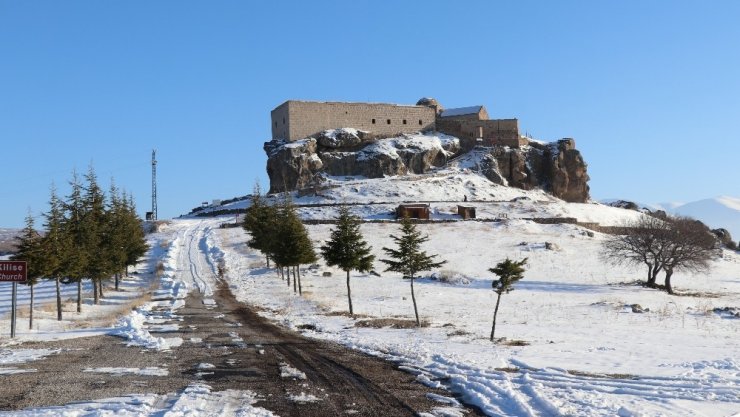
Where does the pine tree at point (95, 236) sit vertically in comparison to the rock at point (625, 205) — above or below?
below

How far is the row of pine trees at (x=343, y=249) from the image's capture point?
26.2 metres

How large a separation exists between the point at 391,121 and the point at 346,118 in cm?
918

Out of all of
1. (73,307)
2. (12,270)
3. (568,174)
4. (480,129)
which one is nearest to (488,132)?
(480,129)

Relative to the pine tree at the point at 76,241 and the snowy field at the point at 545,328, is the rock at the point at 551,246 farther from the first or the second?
the pine tree at the point at 76,241

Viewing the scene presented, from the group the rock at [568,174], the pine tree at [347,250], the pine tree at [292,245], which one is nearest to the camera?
the pine tree at [347,250]

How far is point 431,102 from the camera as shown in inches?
4975

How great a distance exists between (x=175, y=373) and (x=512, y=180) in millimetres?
102366

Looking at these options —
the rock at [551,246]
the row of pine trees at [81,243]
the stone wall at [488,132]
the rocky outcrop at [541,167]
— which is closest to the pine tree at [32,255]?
the row of pine trees at [81,243]

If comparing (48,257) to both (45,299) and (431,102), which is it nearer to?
(45,299)

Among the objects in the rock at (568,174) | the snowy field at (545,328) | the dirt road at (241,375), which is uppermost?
the rock at (568,174)

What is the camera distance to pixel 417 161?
108562mm

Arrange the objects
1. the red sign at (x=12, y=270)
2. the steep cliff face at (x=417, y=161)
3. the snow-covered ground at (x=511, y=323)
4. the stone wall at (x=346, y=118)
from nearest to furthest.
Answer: the snow-covered ground at (x=511, y=323) < the red sign at (x=12, y=270) < the steep cliff face at (x=417, y=161) < the stone wall at (x=346, y=118)

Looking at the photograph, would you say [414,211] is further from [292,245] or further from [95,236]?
[95,236]

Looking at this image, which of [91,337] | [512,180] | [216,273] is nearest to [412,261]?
[91,337]
